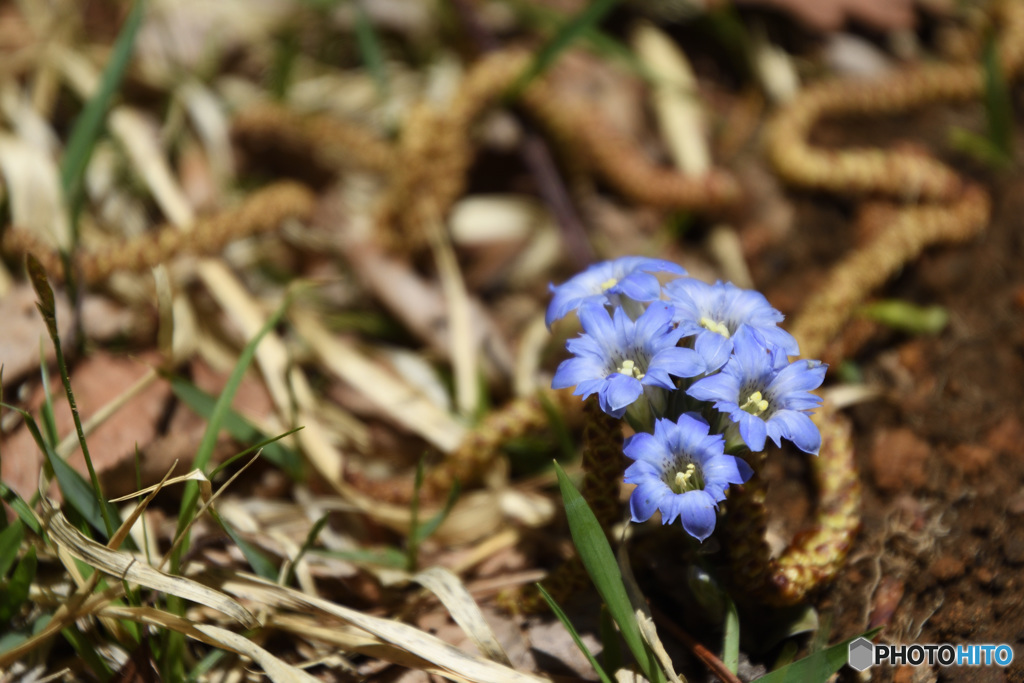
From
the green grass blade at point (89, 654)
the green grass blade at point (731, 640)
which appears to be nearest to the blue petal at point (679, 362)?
the green grass blade at point (731, 640)

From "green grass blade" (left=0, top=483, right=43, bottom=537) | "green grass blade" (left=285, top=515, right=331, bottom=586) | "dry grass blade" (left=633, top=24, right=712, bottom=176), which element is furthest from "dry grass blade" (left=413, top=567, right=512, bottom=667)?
"dry grass blade" (left=633, top=24, right=712, bottom=176)

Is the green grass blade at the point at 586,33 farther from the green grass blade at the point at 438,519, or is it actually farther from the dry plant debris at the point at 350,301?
the green grass blade at the point at 438,519

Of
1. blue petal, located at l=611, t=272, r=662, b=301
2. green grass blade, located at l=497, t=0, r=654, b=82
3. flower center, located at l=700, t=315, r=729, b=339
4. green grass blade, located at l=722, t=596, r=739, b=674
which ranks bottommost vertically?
green grass blade, located at l=722, t=596, r=739, b=674

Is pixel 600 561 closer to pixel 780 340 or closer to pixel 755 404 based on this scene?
pixel 755 404

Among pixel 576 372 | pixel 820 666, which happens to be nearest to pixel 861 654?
pixel 820 666

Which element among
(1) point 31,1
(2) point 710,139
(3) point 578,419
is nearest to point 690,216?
(2) point 710,139

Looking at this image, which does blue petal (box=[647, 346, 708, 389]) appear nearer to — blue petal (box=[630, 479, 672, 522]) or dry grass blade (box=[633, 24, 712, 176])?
blue petal (box=[630, 479, 672, 522])

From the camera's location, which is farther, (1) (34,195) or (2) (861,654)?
(1) (34,195)
